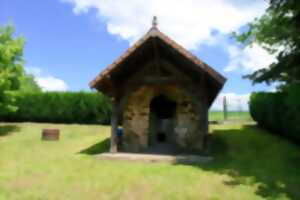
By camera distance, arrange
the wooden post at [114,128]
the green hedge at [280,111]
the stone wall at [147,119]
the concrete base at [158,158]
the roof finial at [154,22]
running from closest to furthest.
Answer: the concrete base at [158,158]
the green hedge at [280,111]
the roof finial at [154,22]
the wooden post at [114,128]
the stone wall at [147,119]

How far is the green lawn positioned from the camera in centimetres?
784

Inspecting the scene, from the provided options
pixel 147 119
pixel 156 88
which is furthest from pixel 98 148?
pixel 156 88

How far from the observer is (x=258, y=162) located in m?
11.3

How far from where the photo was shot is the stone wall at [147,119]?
13016 millimetres

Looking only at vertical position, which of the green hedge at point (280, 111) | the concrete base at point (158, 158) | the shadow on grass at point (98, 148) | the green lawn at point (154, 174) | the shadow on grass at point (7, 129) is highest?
the green hedge at point (280, 111)

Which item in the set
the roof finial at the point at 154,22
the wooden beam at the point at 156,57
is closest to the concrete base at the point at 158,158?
the wooden beam at the point at 156,57

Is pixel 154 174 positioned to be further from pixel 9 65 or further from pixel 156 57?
pixel 9 65

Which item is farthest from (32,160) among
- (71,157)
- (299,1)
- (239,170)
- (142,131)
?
(299,1)

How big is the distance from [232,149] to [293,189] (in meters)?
5.21

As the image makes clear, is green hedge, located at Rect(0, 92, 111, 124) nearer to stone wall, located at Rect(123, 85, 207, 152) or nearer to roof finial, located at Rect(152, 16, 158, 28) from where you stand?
stone wall, located at Rect(123, 85, 207, 152)

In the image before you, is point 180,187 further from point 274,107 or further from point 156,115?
point 274,107

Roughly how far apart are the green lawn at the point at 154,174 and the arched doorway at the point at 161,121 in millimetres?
2248

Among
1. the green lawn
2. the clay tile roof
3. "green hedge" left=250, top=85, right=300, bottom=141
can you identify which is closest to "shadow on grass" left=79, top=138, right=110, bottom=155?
the green lawn

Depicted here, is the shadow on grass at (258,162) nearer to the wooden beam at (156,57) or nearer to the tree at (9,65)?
the wooden beam at (156,57)
